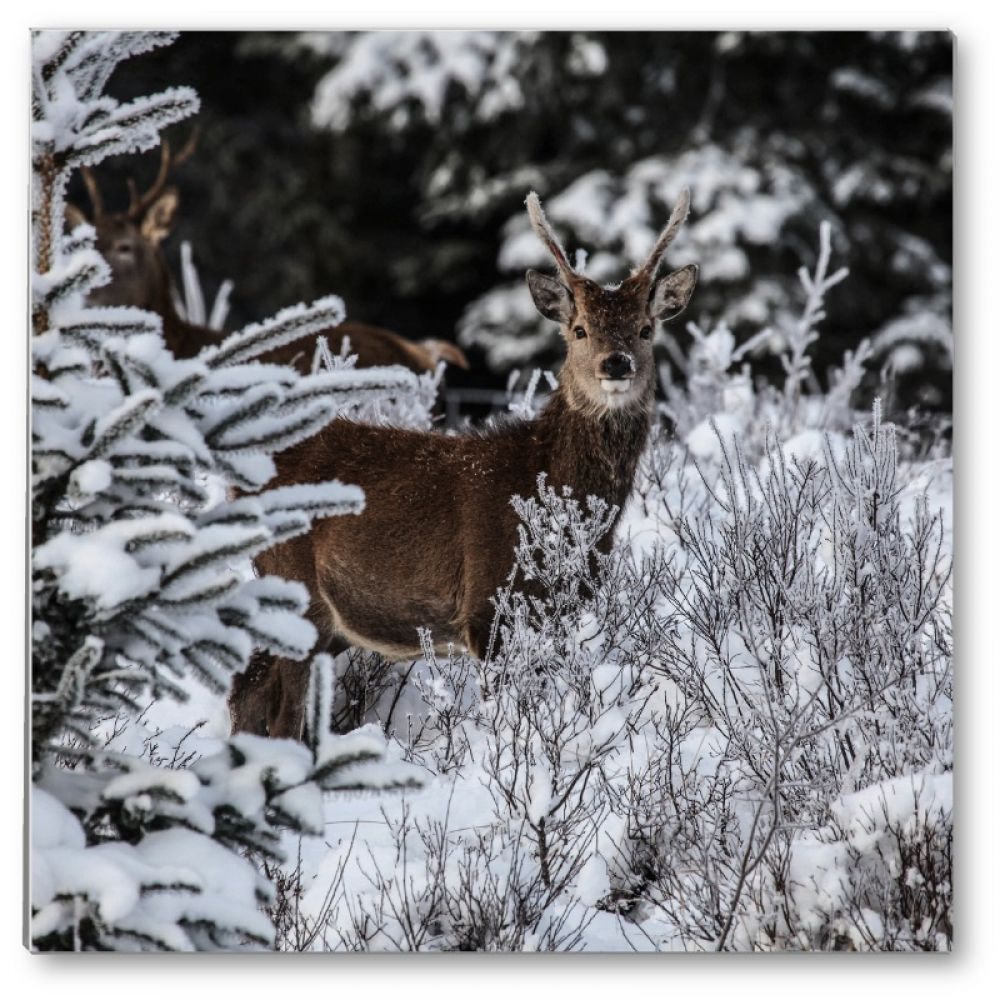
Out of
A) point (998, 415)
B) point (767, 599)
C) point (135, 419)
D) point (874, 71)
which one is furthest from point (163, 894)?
point (874, 71)

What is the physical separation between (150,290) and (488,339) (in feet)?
16.7

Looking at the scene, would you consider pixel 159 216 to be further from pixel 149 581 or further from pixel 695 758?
pixel 149 581

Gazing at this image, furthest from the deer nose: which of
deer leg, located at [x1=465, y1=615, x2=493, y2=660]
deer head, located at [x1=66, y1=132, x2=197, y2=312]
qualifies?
deer head, located at [x1=66, y1=132, x2=197, y2=312]

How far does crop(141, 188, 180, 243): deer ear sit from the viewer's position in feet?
24.4

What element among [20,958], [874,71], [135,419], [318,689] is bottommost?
[20,958]

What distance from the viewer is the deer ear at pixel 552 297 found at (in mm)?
4488

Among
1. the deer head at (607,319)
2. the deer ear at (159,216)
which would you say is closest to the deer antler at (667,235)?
the deer head at (607,319)

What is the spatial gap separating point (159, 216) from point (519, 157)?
288 centimetres

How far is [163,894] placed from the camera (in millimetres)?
2920

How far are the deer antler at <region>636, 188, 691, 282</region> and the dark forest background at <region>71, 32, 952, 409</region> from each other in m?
0.95

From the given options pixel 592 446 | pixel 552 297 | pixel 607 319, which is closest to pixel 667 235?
pixel 607 319

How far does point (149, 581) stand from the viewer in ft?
9.37

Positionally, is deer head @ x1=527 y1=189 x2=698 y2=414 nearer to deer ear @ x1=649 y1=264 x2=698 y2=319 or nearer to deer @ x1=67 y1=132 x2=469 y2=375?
deer ear @ x1=649 y1=264 x2=698 y2=319

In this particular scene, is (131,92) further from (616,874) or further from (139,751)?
(616,874)
